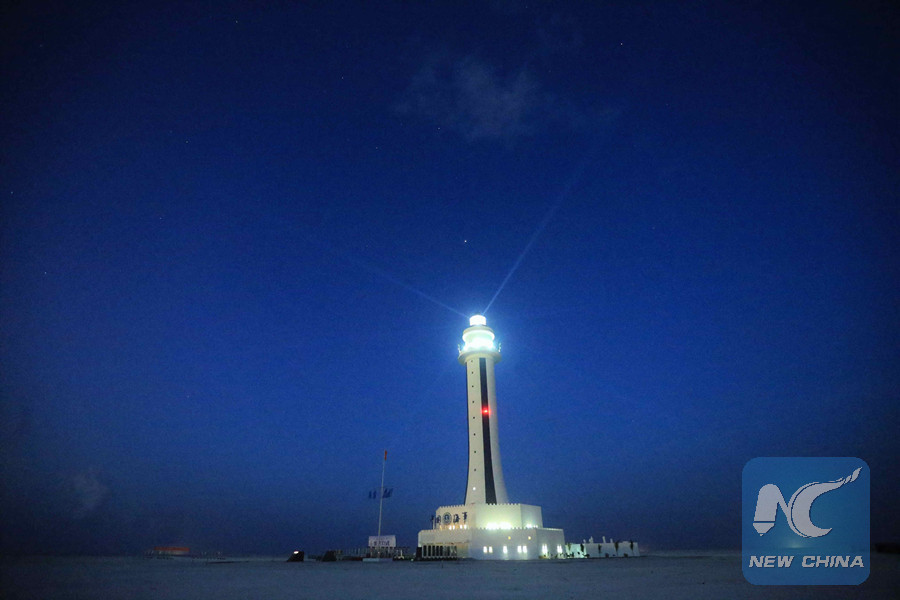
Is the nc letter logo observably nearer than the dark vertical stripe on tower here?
Yes

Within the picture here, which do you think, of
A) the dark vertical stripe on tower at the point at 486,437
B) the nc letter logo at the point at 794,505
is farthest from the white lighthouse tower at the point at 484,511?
the nc letter logo at the point at 794,505

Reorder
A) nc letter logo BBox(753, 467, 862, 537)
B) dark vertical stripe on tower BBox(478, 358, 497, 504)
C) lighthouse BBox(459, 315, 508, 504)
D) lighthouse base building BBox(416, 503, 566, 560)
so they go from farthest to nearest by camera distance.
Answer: lighthouse BBox(459, 315, 508, 504) → dark vertical stripe on tower BBox(478, 358, 497, 504) → lighthouse base building BBox(416, 503, 566, 560) → nc letter logo BBox(753, 467, 862, 537)

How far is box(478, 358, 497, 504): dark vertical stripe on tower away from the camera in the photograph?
5772 centimetres

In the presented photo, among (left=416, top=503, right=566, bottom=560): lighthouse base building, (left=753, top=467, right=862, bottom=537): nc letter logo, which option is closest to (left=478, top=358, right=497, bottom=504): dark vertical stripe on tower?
(left=416, top=503, right=566, bottom=560): lighthouse base building

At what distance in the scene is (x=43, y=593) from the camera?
73.3ft

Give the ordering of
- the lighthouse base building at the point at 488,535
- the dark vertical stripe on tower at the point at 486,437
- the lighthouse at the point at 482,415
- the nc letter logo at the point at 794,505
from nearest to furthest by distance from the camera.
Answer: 1. the nc letter logo at the point at 794,505
2. the lighthouse base building at the point at 488,535
3. the dark vertical stripe on tower at the point at 486,437
4. the lighthouse at the point at 482,415

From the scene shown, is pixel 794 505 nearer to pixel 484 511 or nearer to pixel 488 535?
pixel 488 535

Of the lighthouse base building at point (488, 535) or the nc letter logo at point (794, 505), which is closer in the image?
the nc letter logo at point (794, 505)

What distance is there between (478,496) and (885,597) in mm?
40859

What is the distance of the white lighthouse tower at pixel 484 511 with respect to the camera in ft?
173

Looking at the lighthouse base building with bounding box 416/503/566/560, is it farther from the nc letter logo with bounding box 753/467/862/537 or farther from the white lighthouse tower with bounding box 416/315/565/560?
the nc letter logo with bounding box 753/467/862/537

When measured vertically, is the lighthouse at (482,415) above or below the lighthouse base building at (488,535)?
above

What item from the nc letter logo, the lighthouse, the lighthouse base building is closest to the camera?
the nc letter logo

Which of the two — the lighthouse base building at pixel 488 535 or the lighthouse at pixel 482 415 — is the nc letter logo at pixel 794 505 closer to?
the lighthouse base building at pixel 488 535
